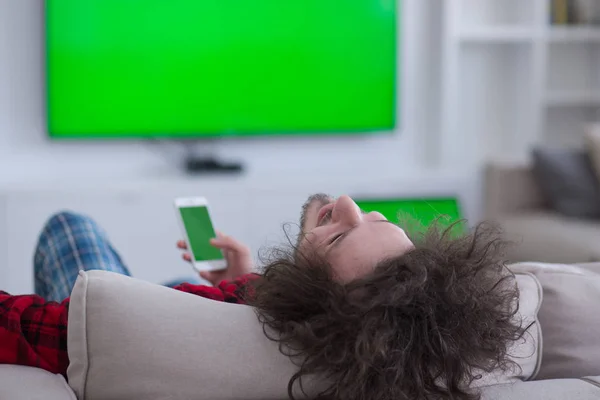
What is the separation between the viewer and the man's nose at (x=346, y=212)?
1276 mm

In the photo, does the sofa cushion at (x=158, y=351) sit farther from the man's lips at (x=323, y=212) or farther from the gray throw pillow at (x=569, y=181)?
the gray throw pillow at (x=569, y=181)

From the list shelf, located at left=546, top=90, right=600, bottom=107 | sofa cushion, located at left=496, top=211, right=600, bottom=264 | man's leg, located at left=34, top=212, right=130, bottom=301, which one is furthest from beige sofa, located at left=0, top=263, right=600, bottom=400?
shelf, located at left=546, top=90, right=600, bottom=107

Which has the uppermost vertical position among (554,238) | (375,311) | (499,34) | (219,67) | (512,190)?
(499,34)

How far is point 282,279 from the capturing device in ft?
3.86

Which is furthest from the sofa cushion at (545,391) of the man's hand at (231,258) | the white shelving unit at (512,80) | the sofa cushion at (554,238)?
the white shelving unit at (512,80)

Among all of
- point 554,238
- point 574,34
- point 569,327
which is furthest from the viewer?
point 574,34

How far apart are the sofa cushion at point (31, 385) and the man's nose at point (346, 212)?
431 mm

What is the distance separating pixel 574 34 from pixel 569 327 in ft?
12.4

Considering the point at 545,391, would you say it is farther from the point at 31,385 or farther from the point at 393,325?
the point at 31,385

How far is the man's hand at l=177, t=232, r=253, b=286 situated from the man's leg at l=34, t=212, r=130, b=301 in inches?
7.6

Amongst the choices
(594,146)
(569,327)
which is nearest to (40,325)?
(569,327)

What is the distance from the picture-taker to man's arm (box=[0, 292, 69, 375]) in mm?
1221

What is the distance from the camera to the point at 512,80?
16.4 feet

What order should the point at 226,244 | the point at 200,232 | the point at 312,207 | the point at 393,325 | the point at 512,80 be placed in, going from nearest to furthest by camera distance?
the point at 393,325, the point at 312,207, the point at 226,244, the point at 200,232, the point at 512,80
